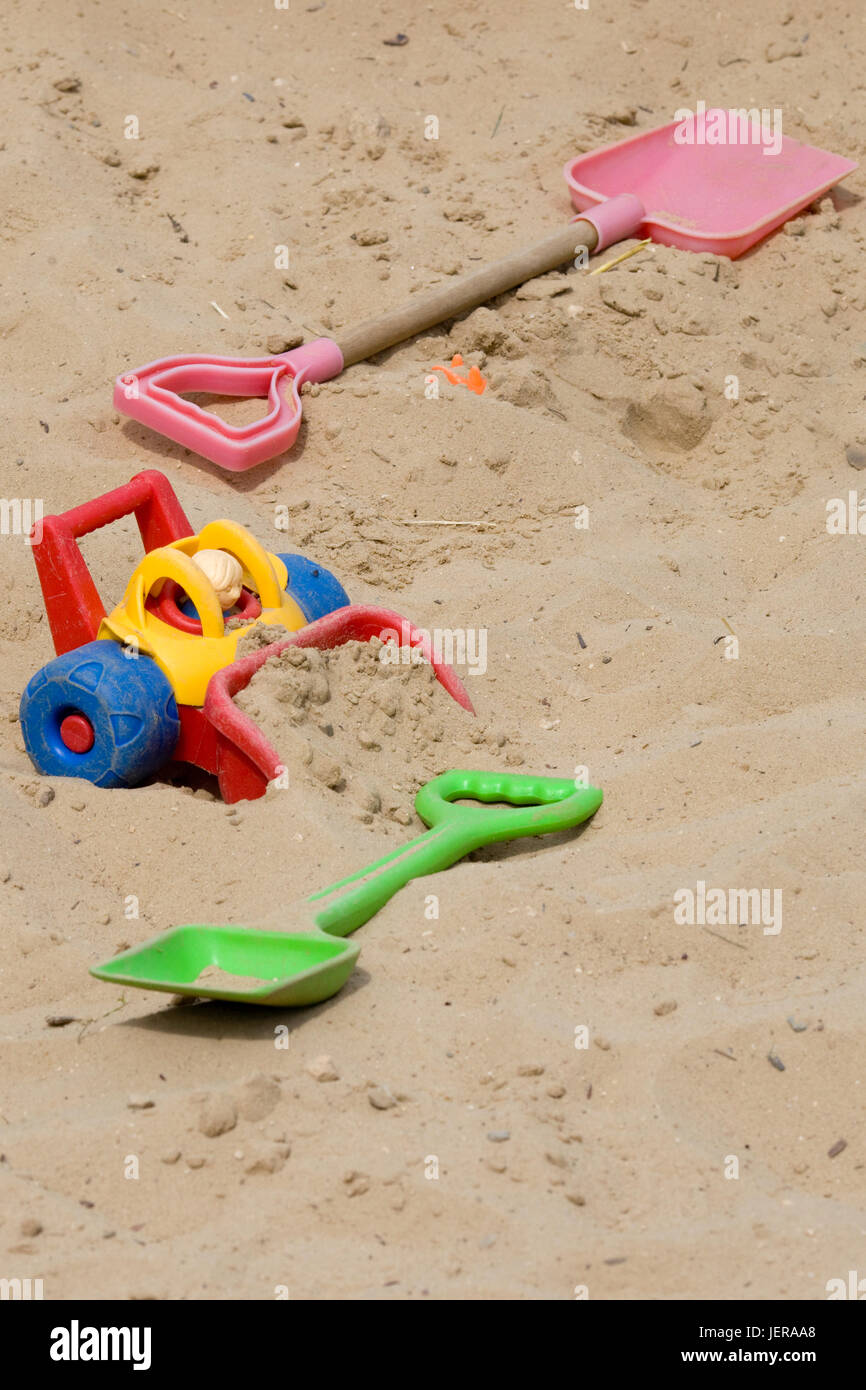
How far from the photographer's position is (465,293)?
4328mm

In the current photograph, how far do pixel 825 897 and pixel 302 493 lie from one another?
1.93 metres

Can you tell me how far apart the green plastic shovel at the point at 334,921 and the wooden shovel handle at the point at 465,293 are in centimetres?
179

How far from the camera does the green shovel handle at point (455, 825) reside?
2.39 metres

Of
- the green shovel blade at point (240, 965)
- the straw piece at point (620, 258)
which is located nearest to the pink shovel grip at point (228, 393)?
the straw piece at point (620, 258)

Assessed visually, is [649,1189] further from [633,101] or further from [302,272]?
[633,101]

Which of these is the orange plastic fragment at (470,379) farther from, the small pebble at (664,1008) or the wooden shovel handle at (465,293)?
the small pebble at (664,1008)

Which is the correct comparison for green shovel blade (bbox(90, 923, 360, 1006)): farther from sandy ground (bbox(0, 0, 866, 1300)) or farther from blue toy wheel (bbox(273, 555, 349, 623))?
blue toy wheel (bbox(273, 555, 349, 623))

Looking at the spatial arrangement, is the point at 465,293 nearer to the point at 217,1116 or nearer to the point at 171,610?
the point at 171,610

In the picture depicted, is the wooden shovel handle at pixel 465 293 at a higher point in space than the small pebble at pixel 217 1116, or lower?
higher

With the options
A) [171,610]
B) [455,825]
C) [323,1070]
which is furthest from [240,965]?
[171,610]

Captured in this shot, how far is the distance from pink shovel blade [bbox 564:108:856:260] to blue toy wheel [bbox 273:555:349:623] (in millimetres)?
2236

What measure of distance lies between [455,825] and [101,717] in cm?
68

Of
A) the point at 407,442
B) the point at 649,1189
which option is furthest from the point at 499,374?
the point at 649,1189

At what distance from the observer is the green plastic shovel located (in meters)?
2.13
